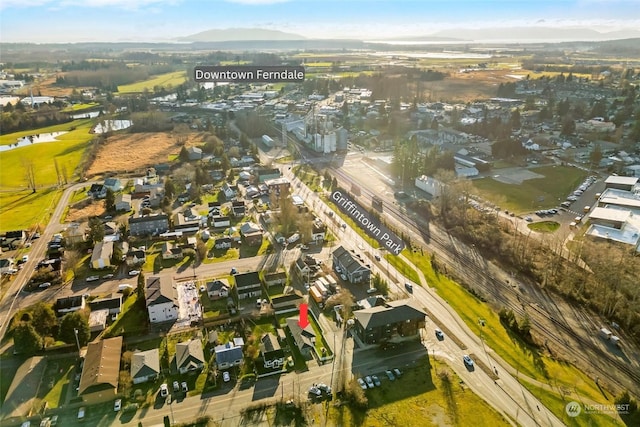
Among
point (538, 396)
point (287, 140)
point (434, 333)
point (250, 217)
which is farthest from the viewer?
point (287, 140)

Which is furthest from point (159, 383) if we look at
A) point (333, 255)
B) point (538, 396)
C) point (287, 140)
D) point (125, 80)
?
point (125, 80)

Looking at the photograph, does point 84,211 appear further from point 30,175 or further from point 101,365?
point 101,365

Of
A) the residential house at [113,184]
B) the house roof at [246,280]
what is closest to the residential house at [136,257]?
the house roof at [246,280]

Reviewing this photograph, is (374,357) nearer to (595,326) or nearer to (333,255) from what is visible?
(333,255)

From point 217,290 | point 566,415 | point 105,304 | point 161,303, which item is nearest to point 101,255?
point 105,304

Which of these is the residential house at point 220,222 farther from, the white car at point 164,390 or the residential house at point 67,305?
the white car at point 164,390
